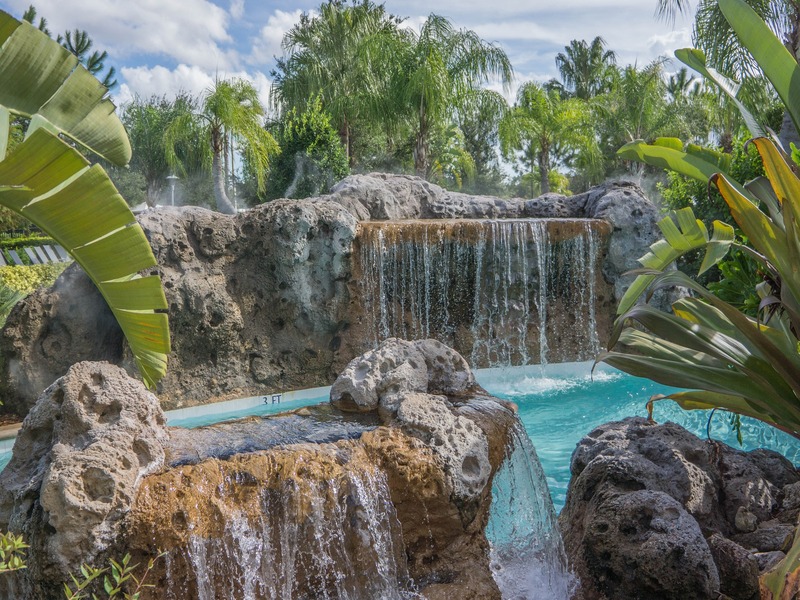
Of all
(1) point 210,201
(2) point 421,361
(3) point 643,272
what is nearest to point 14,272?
(2) point 421,361

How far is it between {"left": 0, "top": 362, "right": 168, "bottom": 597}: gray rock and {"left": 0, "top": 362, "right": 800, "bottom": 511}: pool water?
141 inches

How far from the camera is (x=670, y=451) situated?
4.34 metres

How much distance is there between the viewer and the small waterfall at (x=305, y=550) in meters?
3.51

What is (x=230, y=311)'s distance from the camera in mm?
10117

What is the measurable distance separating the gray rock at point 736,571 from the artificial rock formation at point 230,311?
7.28 meters

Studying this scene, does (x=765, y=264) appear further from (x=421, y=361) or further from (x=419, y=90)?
(x=419, y=90)

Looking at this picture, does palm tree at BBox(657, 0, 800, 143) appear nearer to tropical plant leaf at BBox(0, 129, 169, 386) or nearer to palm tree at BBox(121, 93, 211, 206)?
tropical plant leaf at BBox(0, 129, 169, 386)

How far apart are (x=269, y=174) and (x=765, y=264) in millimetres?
21114

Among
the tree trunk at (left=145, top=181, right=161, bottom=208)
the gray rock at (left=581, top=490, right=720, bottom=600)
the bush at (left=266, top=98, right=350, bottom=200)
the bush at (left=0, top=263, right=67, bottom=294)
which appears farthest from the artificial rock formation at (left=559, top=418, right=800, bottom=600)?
the tree trunk at (left=145, top=181, right=161, bottom=208)

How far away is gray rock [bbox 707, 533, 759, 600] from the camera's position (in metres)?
3.80

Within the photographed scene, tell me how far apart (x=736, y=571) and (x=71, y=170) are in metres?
3.93

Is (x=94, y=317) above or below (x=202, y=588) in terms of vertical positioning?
above

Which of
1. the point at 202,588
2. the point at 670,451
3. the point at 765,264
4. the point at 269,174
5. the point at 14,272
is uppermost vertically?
the point at 269,174

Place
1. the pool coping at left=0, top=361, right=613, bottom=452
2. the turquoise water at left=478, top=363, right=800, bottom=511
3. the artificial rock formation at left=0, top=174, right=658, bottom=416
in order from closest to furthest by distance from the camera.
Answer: the turquoise water at left=478, top=363, right=800, bottom=511 < the pool coping at left=0, top=361, right=613, bottom=452 < the artificial rock formation at left=0, top=174, right=658, bottom=416
